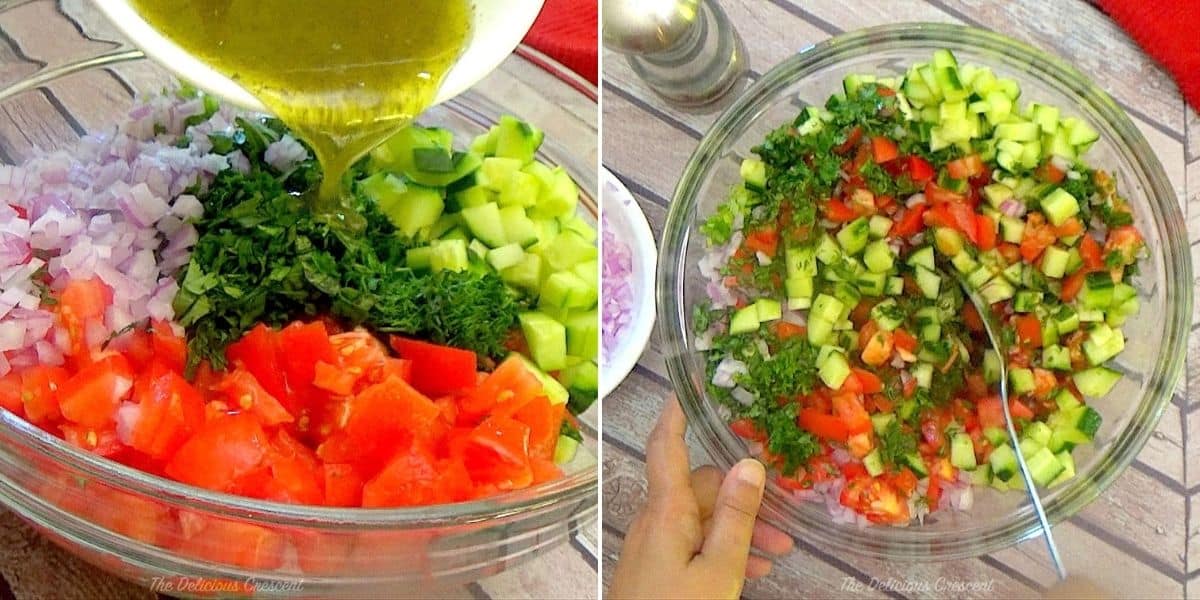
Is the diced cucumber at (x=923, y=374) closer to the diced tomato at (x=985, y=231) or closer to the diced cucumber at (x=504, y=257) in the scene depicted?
the diced tomato at (x=985, y=231)

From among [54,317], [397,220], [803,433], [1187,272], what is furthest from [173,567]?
[1187,272]

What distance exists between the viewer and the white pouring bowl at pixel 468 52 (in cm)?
60

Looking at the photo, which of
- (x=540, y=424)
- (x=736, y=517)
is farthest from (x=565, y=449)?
(x=736, y=517)

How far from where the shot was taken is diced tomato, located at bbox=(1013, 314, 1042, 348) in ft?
2.60

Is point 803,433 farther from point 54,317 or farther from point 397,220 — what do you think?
point 54,317

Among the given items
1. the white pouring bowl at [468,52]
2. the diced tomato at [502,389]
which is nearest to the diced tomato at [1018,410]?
the diced tomato at [502,389]

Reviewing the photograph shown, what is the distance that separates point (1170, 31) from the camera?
0.78m

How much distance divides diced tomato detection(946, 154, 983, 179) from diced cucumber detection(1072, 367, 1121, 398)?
0.21 m

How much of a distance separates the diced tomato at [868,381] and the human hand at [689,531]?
0.11m

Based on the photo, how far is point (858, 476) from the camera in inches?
30.8

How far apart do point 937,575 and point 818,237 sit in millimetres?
323

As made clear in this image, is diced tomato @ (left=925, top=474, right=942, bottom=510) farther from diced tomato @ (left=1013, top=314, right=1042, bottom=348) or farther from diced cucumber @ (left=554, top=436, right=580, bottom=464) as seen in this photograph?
diced cucumber @ (left=554, top=436, right=580, bottom=464)

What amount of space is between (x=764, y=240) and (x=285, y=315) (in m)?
0.41

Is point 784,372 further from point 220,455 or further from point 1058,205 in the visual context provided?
point 220,455
